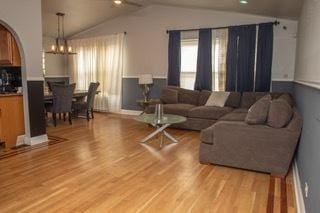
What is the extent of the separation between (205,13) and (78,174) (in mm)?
4836

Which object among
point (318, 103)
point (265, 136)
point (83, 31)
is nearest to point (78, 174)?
point (265, 136)

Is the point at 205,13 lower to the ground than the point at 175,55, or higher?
higher

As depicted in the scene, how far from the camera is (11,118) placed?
428 centimetres

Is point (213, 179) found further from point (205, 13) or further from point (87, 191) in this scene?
point (205, 13)

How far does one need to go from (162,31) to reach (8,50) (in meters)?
3.83

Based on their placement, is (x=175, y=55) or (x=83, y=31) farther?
(x=83, y=31)

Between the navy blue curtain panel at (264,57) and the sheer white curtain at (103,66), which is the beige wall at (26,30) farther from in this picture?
the navy blue curtain panel at (264,57)

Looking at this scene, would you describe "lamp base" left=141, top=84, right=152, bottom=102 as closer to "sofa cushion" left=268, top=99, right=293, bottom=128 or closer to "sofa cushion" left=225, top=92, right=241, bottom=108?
"sofa cushion" left=225, top=92, right=241, bottom=108

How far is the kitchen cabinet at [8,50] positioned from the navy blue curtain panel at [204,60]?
153 inches

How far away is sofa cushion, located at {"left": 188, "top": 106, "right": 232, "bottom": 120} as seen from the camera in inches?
207

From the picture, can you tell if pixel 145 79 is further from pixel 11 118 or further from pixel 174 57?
pixel 11 118

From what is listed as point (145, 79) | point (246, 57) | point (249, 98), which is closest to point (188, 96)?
point (145, 79)

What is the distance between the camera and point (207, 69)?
6215 mm

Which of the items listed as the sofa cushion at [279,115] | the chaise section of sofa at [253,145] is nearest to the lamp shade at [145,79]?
the chaise section of sofa at [253,145]
